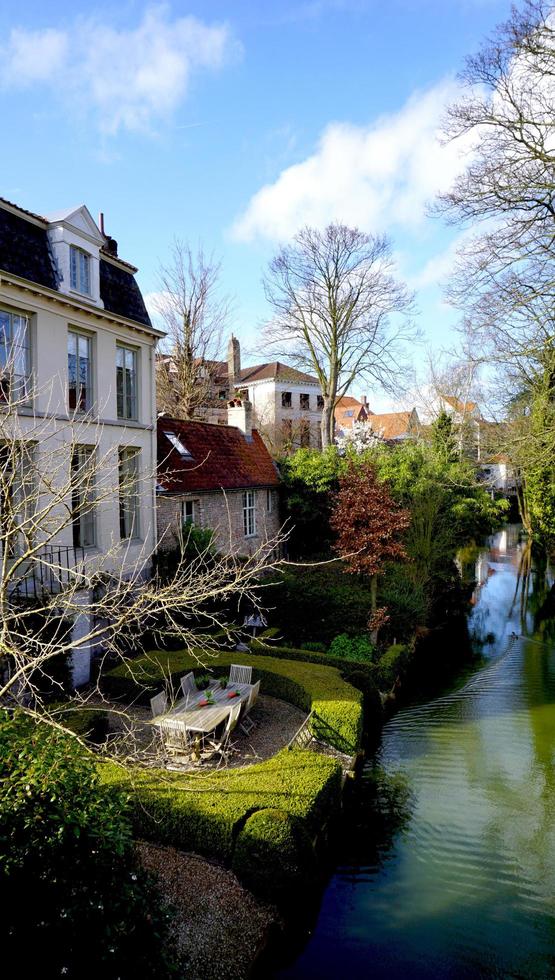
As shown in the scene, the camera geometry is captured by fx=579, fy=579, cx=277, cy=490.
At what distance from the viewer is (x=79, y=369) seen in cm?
1439

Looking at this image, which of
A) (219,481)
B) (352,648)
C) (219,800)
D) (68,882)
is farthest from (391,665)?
(68,882)

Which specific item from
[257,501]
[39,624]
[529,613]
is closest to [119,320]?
[39,624]

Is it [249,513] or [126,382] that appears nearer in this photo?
[126,382]

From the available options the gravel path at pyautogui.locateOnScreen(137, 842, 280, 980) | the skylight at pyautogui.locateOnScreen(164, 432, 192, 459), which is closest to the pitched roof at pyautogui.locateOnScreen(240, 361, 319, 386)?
the skylight at pyautogui.locateOnScreen(164, 432, 192, 459)

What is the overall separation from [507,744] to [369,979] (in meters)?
6.36

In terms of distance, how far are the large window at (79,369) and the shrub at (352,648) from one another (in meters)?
8.83

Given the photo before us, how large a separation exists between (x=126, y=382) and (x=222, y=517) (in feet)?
20.0

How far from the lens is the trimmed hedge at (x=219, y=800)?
24.4 feet

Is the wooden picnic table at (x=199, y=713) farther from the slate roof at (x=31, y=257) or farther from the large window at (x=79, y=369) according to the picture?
the slate roof at (x=31, y=257)

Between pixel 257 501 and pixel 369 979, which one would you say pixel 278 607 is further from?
pixel 369 979

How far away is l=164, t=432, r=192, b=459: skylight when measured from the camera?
62.5ft

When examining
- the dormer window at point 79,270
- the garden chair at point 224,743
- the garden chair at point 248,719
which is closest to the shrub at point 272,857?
the garden chair at point 224,743

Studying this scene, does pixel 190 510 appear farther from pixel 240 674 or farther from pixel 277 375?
pixel 277 375

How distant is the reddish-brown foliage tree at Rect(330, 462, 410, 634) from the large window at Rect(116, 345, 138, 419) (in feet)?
21.4
